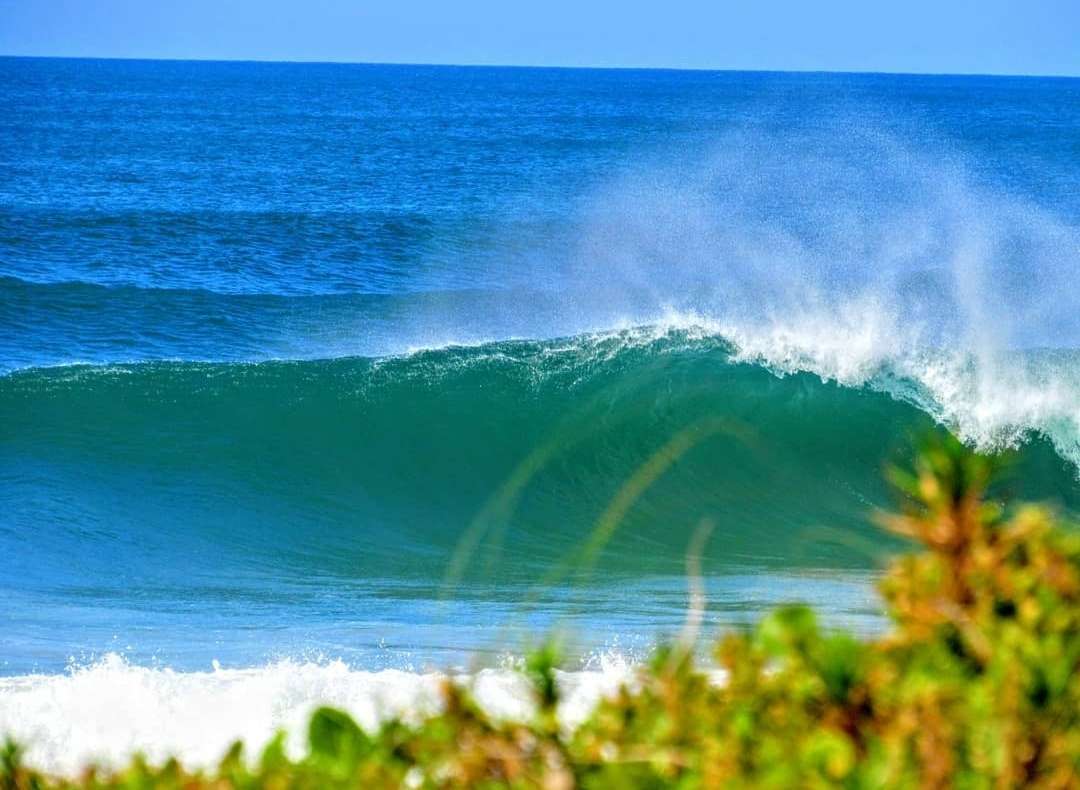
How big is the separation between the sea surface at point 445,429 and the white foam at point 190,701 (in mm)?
21

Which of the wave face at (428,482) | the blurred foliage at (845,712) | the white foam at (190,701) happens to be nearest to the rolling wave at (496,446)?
the wave face at (428,482)

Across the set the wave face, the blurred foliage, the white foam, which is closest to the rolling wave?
the wave face

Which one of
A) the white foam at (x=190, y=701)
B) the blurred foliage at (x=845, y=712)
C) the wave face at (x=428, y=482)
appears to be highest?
the wave face at (x=428, y=482)

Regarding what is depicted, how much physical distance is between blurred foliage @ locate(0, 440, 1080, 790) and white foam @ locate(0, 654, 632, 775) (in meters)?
4.06

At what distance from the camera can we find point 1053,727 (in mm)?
1301

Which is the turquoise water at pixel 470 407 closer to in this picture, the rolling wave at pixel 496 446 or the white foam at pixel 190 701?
the rolling wave at pixel 496 446

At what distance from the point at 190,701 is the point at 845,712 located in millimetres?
5290

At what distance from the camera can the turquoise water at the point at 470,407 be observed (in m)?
8.47

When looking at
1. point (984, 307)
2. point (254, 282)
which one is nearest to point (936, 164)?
point (984, 307)

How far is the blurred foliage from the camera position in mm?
1286

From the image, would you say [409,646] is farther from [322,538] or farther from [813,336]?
[813,336]

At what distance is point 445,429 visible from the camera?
1307 centimetres

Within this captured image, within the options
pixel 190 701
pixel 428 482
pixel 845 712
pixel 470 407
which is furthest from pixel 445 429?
pixel 845 712

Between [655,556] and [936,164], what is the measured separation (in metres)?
45.1
